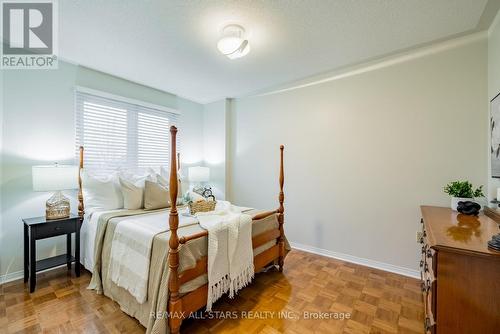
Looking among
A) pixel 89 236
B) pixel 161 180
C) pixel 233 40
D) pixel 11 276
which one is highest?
pixel 233 40

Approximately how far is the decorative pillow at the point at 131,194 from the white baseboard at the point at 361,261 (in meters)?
2.26

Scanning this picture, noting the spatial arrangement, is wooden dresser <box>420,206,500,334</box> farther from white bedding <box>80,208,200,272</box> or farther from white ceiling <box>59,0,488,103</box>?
white bedding <box>80,208,200,272</box>

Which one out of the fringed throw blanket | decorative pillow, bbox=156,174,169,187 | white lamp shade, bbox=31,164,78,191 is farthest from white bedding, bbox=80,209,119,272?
the fringed throw blanket

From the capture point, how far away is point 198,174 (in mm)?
3855

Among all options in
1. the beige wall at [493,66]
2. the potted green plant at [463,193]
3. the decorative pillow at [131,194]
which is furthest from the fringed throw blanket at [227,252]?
the beige wall at [493,66]

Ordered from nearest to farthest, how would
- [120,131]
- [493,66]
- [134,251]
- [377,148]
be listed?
[134,251]
[493,66]
[377,148]
[120,131]

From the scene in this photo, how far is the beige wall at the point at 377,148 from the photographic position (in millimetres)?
2189

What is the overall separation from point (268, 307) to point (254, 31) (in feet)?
8.26

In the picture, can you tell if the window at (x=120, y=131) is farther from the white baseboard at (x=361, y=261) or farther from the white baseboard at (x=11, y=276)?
the white baseboard at (x=361, y=261)

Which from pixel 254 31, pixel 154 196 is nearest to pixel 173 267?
pixel 154 196

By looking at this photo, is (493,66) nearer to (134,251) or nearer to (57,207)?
(134,251)

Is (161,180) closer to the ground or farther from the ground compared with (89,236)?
farther from the ground

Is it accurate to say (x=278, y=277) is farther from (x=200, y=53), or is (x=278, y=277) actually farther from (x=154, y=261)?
(x=200, y=53)

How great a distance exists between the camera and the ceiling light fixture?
1940mm
